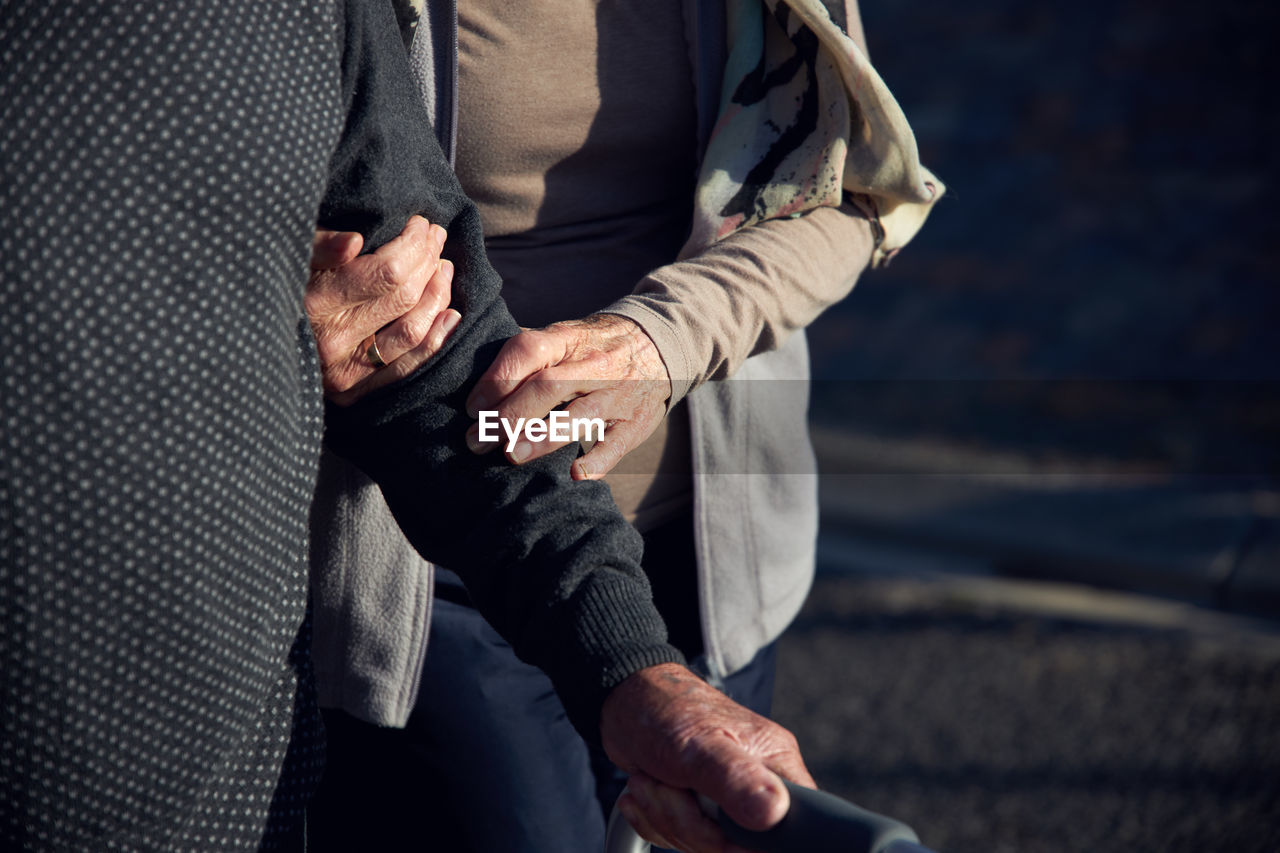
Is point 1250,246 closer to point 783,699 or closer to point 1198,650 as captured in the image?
point 1198,650

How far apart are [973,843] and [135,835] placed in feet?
7.33

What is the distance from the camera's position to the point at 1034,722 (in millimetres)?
3059

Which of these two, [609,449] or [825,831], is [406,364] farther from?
[825,831]

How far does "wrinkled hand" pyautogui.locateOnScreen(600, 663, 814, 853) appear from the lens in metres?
0.86

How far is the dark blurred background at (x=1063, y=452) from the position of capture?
9.57 feet

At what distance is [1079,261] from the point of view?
4.92m

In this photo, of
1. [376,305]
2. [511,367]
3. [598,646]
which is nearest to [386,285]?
[376,305]

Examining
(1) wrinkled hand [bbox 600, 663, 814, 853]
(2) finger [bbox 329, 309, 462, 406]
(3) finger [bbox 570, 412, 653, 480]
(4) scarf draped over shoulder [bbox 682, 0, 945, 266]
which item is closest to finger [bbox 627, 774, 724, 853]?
(1) wrinkled hand [bbox 600, 663, 814, 853]

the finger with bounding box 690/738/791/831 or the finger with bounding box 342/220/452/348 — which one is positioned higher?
the finger with bounding box 342/220/452/348

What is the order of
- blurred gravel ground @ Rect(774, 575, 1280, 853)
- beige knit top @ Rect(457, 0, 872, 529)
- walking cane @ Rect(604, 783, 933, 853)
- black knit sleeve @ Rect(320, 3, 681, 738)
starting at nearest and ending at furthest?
1. walking cane @ Rect(604, 783, 933, 853)
2. black knit sleeve @ Rect(320, 3, 681, 738)
3. beige knit top @ Rect(457, 0, 872, 529)
4. blurred gravel ground @ Rect(774, 575, 1280, 853)

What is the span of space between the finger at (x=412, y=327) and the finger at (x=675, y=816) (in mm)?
444

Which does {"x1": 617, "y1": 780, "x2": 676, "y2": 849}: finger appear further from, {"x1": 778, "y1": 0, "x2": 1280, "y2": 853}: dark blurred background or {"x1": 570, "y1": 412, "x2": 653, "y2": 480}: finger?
{"x1": 778, "y1": 0, "x2": 1280, "y2": 853}: dark blurred background

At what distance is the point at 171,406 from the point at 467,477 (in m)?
0.29

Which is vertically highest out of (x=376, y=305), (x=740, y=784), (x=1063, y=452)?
(x=376, y=305)
